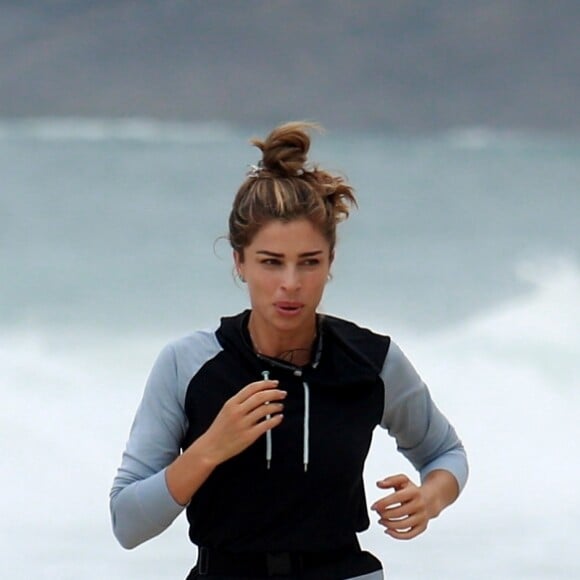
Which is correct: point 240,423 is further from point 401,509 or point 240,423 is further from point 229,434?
point 401,509

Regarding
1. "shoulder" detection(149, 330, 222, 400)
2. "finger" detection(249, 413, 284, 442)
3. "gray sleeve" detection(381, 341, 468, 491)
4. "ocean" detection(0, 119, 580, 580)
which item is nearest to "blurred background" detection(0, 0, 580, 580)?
"ocean" detection(0, 119, 580, 580)

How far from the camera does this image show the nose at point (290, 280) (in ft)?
4.50

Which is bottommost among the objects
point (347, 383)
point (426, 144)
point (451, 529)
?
point (347, 383)

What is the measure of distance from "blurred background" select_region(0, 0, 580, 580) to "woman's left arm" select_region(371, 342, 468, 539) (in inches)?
64.4

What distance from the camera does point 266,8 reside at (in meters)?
4.21

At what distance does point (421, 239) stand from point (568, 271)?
0.37 meters

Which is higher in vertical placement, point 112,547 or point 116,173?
point 116,173

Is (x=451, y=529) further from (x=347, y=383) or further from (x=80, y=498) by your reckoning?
(x=347, y=383)

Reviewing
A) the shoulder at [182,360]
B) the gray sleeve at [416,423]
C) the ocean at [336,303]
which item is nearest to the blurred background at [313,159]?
A: the ocean at [336,303]

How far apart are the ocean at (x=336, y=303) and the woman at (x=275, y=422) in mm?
1360

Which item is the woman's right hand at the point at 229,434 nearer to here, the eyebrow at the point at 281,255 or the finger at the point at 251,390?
the finger at the point at 251,390

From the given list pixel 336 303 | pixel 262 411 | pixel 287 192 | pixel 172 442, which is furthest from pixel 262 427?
pixel 336 303

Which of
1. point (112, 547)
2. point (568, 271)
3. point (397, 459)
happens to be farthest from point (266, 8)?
point (112, 547)

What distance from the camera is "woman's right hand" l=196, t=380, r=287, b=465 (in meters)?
1.31
